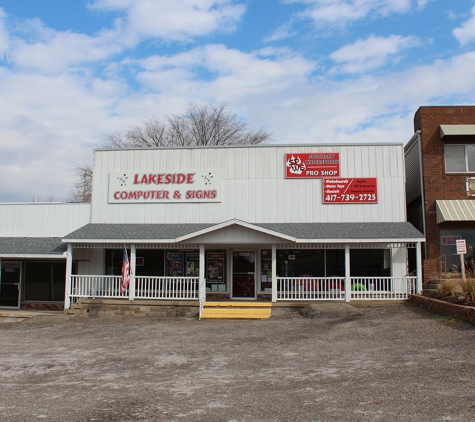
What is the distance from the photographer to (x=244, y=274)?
1925cm

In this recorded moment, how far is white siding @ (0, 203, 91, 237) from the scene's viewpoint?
797 inches

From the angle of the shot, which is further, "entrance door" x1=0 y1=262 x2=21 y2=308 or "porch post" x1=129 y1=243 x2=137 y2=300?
"entrance door" x1=0 y1=262 x2=21 y2=308

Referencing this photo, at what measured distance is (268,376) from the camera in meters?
8.55

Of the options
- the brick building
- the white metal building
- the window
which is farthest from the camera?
the window

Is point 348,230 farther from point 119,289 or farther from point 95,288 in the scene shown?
point 95,288

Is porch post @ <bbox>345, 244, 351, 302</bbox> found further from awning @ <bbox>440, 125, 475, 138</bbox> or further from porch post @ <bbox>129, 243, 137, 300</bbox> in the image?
porch post @ <bbox>129, 243, 137, 300</bbox>

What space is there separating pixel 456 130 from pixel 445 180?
1944 mm

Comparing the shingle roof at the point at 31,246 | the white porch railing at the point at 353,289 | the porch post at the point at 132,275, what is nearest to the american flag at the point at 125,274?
the porch post at the point at 132,275

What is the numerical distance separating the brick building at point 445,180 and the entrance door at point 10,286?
52.7 feet

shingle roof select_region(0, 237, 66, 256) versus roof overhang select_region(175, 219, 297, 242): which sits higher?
roof overhang select_region(175, 219, 297, 242)

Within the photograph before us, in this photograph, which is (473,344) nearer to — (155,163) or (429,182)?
(429,182)

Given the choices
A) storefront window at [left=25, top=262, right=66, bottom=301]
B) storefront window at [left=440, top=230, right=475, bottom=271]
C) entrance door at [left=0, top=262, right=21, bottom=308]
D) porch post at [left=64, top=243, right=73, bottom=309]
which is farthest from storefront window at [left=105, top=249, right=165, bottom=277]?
storefront window at [left=440, top=230, right=475, bottom=271]

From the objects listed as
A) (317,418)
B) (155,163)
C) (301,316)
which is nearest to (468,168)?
(301,316)

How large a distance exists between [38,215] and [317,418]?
17.1m
